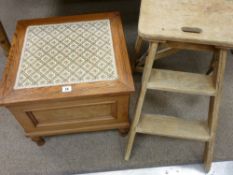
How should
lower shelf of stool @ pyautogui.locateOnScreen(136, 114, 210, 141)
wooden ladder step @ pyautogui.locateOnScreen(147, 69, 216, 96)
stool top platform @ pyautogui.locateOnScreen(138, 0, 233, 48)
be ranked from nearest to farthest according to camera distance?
stool top platform @ pyautogui.locateOnScreen(138, 0, 233, 48) → wooden ladder step @ pyautogui.locateOnScreen(147, 69, 216, 96) → lower shelf of stool @ pyautogui.locateOnScreen(136, 114, 210, 141)

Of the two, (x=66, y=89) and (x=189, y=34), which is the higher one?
(x=189, y=34)

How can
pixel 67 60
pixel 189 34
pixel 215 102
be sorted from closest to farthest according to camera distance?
1. pixel 189 34
2. pixel 215 102
3. pixel 67 60

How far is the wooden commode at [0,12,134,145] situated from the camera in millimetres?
886

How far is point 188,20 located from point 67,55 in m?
0.51

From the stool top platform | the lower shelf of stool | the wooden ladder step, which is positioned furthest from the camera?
the lower shelf of stool

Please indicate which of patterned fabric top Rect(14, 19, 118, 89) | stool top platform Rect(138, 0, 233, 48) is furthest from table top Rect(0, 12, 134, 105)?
stool top platform Rect(138, 0, 233, 48)

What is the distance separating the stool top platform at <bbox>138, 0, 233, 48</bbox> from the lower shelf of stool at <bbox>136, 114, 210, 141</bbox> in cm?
42

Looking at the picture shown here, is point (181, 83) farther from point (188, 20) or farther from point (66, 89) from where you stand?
point (66, 89)

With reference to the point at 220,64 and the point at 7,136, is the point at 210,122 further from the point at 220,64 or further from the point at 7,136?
the point at 7,136

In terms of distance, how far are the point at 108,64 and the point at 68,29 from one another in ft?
0.96

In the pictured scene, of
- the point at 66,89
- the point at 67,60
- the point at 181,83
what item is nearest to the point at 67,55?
the point at 67,60

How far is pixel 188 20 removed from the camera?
2.31 ft

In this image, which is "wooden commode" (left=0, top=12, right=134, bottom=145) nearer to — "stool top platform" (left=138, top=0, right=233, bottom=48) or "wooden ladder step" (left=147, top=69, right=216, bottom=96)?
"wooden ladder step" (left=147, top=69, right=216, bottom=96)

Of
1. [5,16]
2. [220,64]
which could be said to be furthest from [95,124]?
[5,16]
